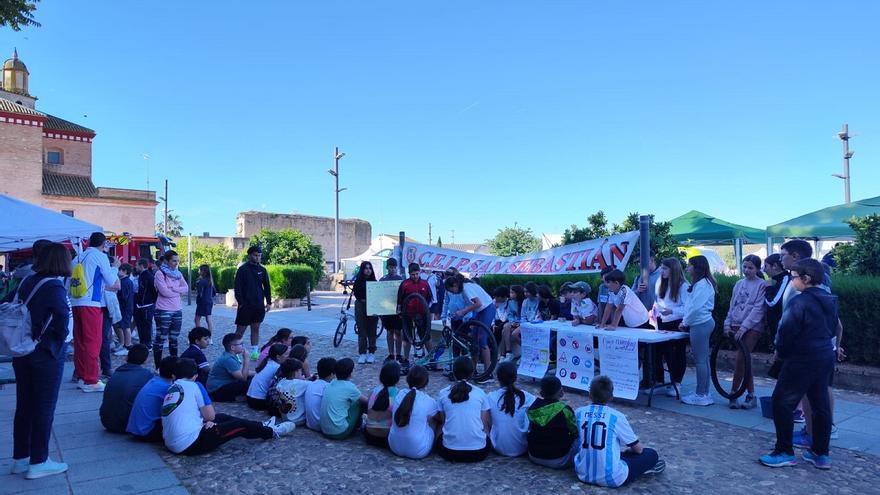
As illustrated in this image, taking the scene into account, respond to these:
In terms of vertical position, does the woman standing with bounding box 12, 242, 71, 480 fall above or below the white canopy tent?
below

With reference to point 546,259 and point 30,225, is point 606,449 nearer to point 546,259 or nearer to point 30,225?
point 546,259

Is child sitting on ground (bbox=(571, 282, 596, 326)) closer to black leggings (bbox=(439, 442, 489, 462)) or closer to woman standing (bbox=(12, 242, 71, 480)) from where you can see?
black leggings (bbox=(439, 442, 489, 462))

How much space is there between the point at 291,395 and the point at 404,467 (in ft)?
5.70

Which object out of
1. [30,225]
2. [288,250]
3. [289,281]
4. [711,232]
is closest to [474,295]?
[30,225]

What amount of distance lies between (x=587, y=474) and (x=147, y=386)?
3.99 metres

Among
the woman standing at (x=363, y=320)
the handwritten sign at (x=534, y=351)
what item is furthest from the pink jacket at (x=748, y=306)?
the woman standing at (x=363, y=320)

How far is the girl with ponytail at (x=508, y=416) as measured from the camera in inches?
195

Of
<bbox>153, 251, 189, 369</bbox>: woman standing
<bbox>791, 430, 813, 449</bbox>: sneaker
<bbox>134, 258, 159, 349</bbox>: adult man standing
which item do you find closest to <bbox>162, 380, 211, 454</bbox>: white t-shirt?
<bbox>153, 251, 189, 369</bbox>: woman standing

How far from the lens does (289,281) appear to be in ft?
75.9

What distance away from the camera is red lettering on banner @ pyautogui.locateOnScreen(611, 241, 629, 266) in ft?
28.3

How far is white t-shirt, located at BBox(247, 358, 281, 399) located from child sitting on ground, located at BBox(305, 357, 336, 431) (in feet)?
2.77

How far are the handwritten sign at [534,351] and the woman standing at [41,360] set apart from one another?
5466 mm

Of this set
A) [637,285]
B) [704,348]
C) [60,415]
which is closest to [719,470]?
[704,348]

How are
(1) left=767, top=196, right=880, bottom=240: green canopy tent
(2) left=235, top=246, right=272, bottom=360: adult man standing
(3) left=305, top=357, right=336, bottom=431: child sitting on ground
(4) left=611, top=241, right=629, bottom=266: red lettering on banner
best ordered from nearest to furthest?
(3) left=305, top=357, right=336, bottom=431: child sitting on ground, (4) left=611, top=241, right=629, bottom=266: red lettering on banner, (2) left=235, top=246, right=272, bottom=360: adult man standing, (1) left=767, top=196, right=880, bottom=240: green canopy tent
